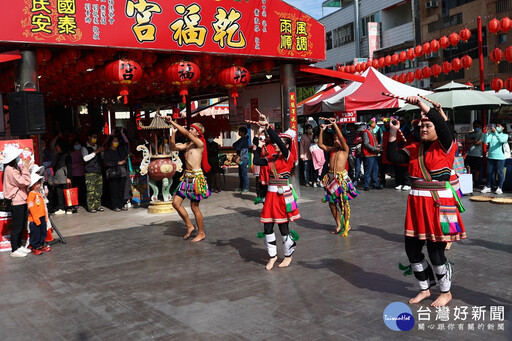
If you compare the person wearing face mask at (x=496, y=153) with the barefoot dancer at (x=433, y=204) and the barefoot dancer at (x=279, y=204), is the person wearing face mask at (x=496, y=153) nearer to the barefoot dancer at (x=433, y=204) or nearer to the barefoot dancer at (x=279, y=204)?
the barefoot dancer at (x=279, y=204)

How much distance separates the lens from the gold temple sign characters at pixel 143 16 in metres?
9.48

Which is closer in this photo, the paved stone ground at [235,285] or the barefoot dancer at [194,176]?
the paved stone ground at [235,285]

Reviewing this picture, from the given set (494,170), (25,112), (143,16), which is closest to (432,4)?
(494,170)

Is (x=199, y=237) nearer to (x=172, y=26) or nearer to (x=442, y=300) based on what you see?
(x=442, y=300)

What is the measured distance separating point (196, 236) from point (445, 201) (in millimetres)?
4576

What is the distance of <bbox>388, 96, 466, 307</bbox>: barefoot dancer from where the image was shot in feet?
14.8

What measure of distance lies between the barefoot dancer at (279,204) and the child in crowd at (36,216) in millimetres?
3550

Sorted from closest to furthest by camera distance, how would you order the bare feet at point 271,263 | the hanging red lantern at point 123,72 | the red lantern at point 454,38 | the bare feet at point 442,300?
the bare feet at point 442,300
the bare feet at point 271,263
the hanging red lantern at point 123,72
the red lantern at point 454,38

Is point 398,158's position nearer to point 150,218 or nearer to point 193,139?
point 193,139

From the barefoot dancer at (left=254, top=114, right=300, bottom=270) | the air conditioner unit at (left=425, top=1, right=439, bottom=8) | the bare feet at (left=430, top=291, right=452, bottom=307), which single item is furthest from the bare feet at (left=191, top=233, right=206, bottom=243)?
the air conditioner unit at (left=425, top=1, right=439, bottom=8)

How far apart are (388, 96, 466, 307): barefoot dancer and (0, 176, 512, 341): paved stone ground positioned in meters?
0.35

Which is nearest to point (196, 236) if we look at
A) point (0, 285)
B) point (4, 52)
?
point (0, 285)

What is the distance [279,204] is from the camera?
6211 mm

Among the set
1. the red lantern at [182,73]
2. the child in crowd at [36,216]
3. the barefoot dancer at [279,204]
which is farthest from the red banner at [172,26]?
the barefoot dancer at [279,204]
